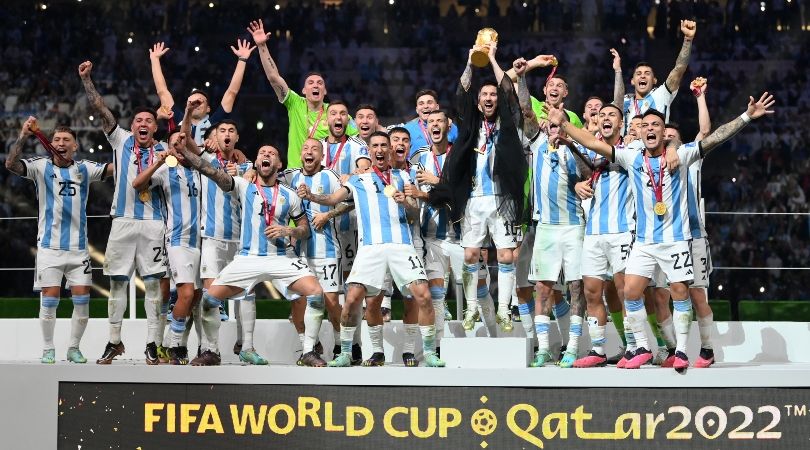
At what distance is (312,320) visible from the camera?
8.11 m

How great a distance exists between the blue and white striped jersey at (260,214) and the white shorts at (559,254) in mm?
1596

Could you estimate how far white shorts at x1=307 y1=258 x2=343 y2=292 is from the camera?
27.4 feet

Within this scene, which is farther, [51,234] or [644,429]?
[51,234]

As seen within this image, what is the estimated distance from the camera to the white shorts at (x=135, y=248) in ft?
27.9

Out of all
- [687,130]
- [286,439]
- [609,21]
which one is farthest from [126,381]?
[609,21]

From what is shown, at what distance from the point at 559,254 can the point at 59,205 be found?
341 centimetres

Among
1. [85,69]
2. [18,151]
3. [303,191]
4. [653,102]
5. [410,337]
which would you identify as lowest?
[410,337]

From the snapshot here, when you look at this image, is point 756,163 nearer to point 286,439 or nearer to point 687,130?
point 687,130

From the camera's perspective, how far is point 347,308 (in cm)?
791

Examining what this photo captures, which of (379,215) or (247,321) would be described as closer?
(379,215)

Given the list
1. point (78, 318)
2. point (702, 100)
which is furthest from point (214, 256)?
point (702, 100)

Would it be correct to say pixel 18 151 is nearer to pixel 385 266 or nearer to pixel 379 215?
pixel 379 215

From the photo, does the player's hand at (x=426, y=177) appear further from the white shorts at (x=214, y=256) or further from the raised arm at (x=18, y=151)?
the raised arm at (x=18, y=151)

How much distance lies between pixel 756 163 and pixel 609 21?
9.59ft
